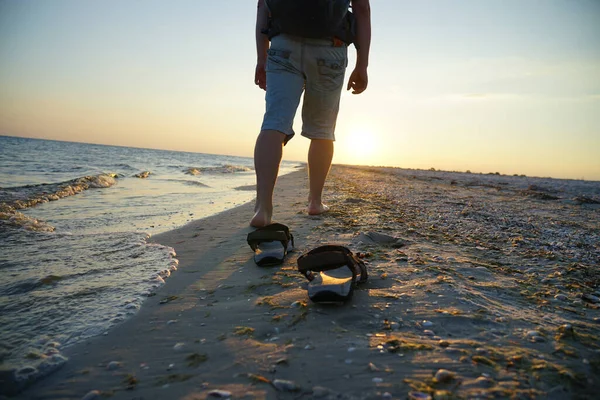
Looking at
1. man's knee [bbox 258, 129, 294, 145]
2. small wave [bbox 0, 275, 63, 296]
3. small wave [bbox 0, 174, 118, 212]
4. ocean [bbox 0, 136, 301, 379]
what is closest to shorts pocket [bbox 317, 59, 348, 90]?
man's knee [bbox 258, 129, 294, 145]

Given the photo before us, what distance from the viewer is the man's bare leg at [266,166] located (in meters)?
2.60

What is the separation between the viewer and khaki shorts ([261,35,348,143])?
8.83ft

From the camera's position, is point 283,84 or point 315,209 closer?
point 283,84

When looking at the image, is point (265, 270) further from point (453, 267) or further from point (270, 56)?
point (270, 56)

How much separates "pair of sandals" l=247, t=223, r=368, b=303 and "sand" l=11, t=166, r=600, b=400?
0.19 feet

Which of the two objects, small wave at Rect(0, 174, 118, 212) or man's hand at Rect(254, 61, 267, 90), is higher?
man's hand at Rect(254, 61, 267, 90)

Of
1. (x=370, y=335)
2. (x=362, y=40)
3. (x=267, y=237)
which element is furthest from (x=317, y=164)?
(x=370, y=335)

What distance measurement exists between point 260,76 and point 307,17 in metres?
0.72

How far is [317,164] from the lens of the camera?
337cm

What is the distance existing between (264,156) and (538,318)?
1.93 m

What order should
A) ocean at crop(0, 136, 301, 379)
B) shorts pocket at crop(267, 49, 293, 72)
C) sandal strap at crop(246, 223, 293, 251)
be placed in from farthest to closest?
shorts pocket at crop(267, 49, 293, 72) → sandal strap at crop(246, 223, 293, 251) → ocean at crop(0, 136, 301, 379)

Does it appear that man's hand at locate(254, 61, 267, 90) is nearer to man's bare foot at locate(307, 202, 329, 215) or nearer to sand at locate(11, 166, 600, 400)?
man's bare foot at locate(307, 202, 329, 215)

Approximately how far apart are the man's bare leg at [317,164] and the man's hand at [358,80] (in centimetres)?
57

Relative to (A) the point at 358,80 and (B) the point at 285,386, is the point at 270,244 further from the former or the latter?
(A) the point at 358,80
